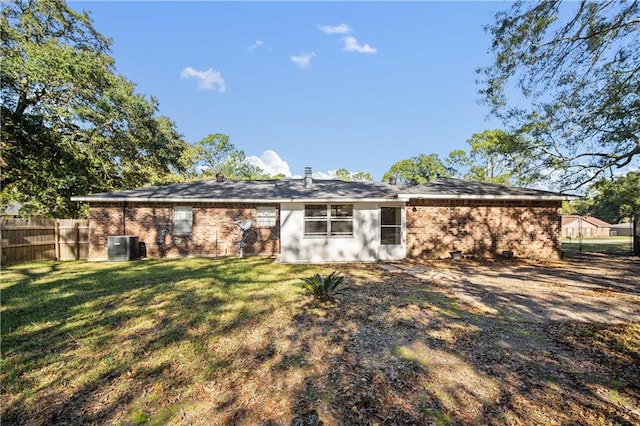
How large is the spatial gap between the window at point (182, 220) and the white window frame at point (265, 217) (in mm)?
2964

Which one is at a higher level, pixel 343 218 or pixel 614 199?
pixel 614 199

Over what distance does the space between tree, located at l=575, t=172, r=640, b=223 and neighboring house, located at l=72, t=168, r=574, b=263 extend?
5.61 metres

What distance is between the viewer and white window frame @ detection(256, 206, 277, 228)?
12570 millimetres

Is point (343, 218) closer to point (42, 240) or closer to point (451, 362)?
point (451, 362)

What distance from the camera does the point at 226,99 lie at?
20.9 metres

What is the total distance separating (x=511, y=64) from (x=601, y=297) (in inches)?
351

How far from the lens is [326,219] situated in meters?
10.9

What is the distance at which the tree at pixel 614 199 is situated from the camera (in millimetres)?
14312


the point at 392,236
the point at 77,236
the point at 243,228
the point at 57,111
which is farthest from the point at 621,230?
the point at 57,111

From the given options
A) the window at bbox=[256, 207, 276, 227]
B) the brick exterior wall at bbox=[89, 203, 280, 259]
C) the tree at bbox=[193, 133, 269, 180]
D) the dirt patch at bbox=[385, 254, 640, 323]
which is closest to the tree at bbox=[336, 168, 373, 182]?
the tree at bbox=[193, 133, 269, 180]

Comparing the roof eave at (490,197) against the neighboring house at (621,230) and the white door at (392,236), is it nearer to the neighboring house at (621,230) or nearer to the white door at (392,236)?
the white door at (392,236)

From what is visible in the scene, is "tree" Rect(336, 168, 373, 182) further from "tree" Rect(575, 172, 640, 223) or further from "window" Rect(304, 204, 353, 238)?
"window" Rect(304, 204, 353, 238)

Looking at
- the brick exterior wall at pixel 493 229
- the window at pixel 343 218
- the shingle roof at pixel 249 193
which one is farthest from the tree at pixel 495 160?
the window at pixel 343 218

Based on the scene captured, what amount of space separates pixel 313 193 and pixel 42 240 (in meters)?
10.8
